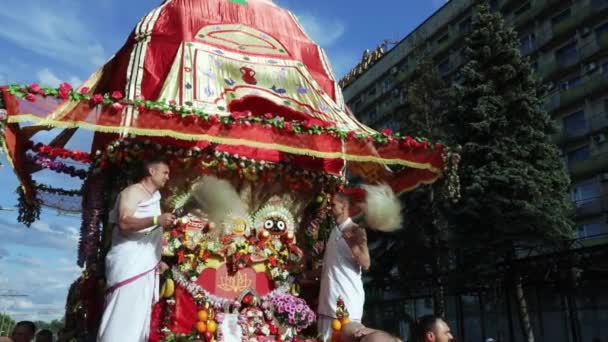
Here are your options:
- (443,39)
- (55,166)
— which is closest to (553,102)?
(443,39)

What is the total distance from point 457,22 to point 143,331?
3341 cm

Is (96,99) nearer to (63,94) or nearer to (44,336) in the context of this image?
(63,94)

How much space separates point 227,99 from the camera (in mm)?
7695

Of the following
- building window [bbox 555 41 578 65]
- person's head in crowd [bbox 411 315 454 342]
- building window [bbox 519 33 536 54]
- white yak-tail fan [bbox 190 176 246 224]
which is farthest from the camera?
building window [bbox 519 33 536 54]

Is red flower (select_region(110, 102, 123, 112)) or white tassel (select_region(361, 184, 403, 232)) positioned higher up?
red flower (select_region(110, 102, 123, 112))

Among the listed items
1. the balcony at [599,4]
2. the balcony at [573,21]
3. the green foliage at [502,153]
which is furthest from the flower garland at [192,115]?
the balcony at [573,21]

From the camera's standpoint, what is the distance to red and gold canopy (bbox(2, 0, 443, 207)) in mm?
6328

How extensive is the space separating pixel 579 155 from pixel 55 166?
81.8 ft

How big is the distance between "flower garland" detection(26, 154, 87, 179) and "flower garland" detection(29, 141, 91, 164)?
324 mm

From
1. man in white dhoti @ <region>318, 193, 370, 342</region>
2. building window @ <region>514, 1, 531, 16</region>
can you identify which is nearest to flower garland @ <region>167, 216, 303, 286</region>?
man in white dhoti @ <region>318, 193, 370, 342</region>

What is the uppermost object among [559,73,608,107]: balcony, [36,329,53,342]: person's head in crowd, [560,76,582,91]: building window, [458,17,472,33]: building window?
[458,17,472,33]: building window

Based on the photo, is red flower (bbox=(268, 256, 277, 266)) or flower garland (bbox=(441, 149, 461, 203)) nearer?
red flower (bbox=(268, 256, 277, 266))

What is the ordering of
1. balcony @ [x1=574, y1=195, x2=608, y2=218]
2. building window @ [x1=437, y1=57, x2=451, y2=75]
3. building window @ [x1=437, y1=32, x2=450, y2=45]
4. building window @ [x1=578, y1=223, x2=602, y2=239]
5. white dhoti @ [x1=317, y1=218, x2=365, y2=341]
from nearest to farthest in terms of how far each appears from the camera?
white dhoti @ [x1=317, y1=218, x2=365, y2=341] → balcony @ [x1=574, y1=195, x2=608, y2=218] → building window @ [x1=578, y1=223, x2=602, y2=239] → building window @ [x1=437, y1=57, x2=451, y2=75] → building window @ [x1=437, y1=32, x2=450, y2=45]

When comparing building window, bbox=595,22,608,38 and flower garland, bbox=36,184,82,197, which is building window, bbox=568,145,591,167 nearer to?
building window, bbox=595,22,608,38
